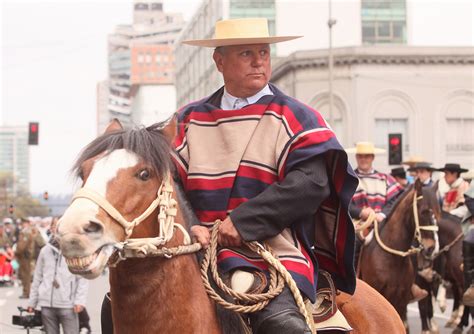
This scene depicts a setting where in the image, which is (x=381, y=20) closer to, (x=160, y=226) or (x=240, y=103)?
(x=240, y=103)

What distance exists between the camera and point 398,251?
1466cm

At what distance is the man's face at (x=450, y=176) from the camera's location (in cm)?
2099

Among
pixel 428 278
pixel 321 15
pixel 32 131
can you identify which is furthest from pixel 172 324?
pixel 321 15

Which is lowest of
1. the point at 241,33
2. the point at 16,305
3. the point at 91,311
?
the point at 16,305

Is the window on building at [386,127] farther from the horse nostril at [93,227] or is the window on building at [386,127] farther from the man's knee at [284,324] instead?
the horse nostril at [93,227]

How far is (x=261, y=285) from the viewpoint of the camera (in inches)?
236

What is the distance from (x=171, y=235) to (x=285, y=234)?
0.77 meters

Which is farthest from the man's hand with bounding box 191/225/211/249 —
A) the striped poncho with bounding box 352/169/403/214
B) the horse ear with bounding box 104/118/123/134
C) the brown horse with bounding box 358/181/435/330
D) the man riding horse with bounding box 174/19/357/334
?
the striped poncho with bounding box 352/169/403/214

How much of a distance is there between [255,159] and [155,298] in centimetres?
96

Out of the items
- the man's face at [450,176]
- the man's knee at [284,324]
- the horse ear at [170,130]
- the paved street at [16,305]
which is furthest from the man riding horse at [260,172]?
the man's face at [450,176]

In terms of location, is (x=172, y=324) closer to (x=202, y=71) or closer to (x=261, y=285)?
(x=261, y=285)

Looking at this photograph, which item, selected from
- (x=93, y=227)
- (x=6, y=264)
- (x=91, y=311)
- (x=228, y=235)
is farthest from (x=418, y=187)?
(x=6, y=264)

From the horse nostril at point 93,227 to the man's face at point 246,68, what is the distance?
4.96 ft

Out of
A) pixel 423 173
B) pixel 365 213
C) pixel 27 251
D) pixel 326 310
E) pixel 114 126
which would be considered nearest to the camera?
pixel 114 126
